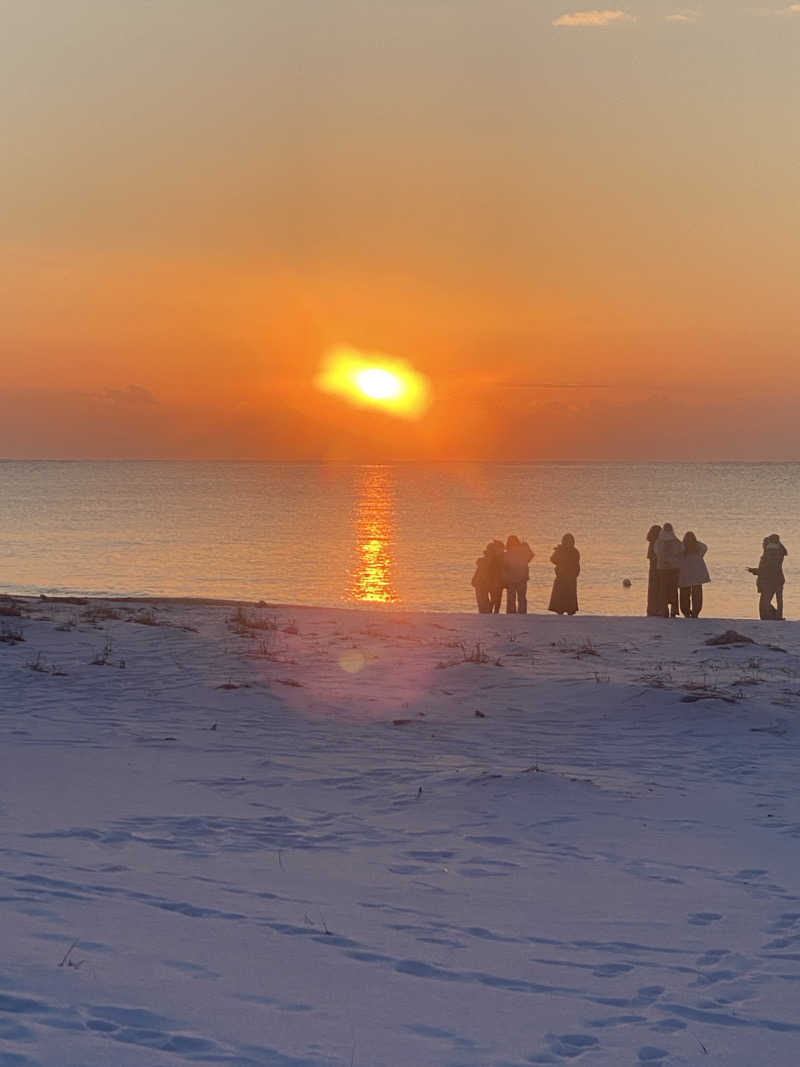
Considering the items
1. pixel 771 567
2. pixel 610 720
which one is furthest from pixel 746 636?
pixel 610 720

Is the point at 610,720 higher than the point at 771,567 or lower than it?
lower

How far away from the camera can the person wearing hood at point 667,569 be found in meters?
22.3

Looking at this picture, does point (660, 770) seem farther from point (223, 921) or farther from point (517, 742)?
point (223, 921)

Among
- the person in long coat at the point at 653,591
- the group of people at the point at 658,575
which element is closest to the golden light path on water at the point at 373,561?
the group of people at the point at 658,575

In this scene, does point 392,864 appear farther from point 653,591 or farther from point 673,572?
point 653,591

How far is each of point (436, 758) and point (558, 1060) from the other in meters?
5.76

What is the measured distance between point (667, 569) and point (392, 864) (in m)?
16.2

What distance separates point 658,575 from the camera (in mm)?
22594

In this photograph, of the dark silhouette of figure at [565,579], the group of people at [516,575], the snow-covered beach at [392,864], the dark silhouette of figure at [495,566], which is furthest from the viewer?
the dark silhouette of figure at [495,566]

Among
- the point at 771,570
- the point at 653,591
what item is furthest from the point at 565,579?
the point at 771,570

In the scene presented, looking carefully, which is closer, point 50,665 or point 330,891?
point 330,891

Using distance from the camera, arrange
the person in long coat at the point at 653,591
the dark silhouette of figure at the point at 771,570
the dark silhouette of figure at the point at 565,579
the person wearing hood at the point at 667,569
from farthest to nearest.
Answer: the dark silhouette of figure at the point at 565,579 → the dark silhouette of figure at the point at 771,570 → the person in long coat at the point at 653,591 → the person wearing hood at the point at 667,569

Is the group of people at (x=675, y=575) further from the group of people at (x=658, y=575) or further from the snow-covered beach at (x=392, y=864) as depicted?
the snow-covered beach at (x=392, y=864)

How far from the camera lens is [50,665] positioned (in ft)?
45.8
